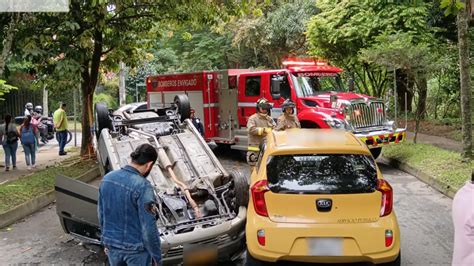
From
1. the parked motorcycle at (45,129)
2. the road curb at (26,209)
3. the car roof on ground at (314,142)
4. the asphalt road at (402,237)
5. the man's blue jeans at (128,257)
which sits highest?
the car roof on ground at (314,142)

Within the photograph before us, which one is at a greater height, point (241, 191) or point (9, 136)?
point (9, 136)

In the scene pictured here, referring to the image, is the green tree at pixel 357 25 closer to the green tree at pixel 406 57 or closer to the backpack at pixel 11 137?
the green tree at pixel 406 57

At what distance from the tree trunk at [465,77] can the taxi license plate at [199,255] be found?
24.3 feet

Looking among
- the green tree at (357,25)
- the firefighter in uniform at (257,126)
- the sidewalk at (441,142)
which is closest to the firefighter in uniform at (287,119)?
the firefighter in uniform at (257,126)

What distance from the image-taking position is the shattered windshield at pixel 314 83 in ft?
Result: 42.4

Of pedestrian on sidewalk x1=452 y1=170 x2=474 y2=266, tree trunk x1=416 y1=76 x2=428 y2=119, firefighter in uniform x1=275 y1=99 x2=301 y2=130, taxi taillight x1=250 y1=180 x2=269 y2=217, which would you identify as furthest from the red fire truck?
pedestrian on sidewalk x1=452 y1=170 x2=474 y2=266

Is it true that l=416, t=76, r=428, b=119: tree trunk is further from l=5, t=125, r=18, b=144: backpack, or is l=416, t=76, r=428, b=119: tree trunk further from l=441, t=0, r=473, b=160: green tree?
l=5, t=125, r=18, b=144: backpack

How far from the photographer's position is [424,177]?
35.3 feet

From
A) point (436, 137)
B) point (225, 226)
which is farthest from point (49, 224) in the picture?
point (436, 137)

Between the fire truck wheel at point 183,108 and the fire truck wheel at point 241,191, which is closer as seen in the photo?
the fire truck wheel at point 241,191

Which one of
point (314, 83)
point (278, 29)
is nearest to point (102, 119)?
point (314, 83)

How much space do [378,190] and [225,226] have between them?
1.77m

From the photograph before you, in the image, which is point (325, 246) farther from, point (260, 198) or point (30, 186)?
point (30, 186)

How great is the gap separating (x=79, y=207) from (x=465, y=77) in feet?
27.7
